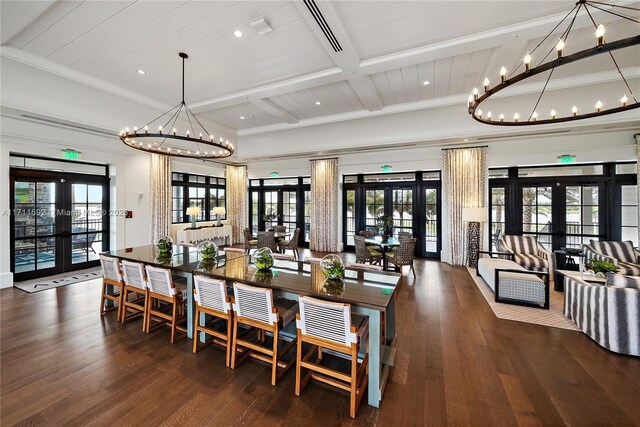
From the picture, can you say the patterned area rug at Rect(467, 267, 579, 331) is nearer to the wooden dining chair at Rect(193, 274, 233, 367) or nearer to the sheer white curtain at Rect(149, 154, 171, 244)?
the wooden dining chair at Rect(193, 274, 233, 367)

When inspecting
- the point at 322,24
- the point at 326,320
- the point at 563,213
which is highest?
the point at 322,24

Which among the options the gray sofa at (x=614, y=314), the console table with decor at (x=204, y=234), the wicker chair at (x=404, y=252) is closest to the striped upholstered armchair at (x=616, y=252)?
the gray sofa at (x=614, y=314)

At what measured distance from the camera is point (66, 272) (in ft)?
18.9

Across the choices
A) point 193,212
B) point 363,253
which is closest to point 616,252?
point 363,253

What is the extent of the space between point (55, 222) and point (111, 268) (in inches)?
138

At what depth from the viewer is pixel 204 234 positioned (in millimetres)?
8727

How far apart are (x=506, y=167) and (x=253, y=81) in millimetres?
6503

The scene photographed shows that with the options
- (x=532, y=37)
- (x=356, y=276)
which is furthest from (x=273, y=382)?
(x=532, y=37)

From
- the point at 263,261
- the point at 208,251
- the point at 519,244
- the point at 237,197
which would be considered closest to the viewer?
the point at 263,261

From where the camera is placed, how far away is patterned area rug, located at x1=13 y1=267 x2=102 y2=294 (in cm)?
479

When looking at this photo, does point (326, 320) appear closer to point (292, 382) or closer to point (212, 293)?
point (292, 382)

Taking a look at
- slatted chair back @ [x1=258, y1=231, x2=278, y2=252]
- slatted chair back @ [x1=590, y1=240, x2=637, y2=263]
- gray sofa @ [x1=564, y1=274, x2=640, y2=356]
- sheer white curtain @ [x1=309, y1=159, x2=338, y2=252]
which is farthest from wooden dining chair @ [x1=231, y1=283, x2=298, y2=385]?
slatted chair back @ [x1=590, y1=240, x2=637, y2=263]

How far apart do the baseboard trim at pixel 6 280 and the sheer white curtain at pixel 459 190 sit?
9752 millimetres

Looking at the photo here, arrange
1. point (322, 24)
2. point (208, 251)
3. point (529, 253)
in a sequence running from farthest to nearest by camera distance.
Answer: point (529, 253), point (208, 251), point (322, 24)
